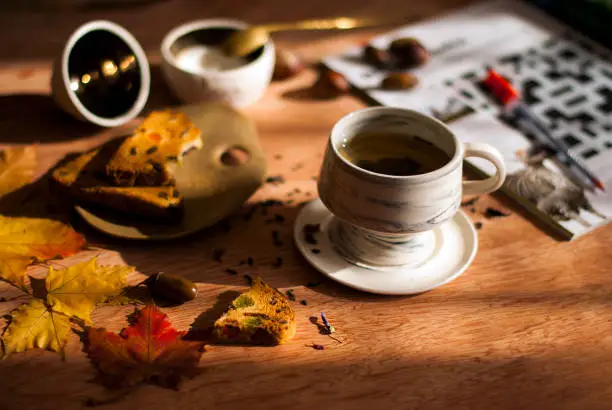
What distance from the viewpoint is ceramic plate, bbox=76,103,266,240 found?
32.9 inches

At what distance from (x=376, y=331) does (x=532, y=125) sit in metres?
0.51

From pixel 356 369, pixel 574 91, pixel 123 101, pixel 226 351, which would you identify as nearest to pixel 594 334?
pixel 356 369

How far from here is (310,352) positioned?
27.8 inches

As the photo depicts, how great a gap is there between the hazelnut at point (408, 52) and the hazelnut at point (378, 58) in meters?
0.01

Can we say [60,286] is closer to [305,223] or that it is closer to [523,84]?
[305,223]

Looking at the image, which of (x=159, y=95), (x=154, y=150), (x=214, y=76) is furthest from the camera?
(x=159, y=95)

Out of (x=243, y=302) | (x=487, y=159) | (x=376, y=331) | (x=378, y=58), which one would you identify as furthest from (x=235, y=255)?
(x=378, y=58)

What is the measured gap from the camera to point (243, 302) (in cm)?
73

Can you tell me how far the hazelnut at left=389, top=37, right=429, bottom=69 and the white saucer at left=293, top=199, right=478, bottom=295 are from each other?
1.37 ft

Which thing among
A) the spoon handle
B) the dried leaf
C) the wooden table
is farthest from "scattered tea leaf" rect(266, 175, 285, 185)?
the spoon handle

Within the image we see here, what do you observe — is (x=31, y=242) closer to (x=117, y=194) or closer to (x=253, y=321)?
(x=117, y=194)

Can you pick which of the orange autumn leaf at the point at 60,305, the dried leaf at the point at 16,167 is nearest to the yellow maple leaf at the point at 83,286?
the orange autumn leaf at the point at 60,305

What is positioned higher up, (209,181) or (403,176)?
(403,176)

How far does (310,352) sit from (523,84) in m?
0.69
